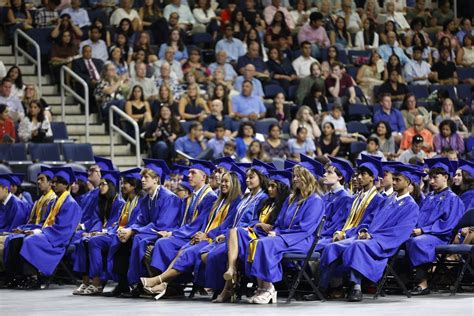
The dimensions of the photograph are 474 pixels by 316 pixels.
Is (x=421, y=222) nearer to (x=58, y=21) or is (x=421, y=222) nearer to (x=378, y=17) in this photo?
(x=58, y=21)

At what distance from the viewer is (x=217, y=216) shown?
13781 millimetres

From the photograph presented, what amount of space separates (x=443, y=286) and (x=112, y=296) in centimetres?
343

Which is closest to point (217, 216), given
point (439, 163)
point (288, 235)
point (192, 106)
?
point (288, 235)

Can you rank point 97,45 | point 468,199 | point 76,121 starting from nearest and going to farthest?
point 468,199, point 76,121, point 97,45

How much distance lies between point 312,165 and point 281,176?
945 mm

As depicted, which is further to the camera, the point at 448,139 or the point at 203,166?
the point at 448,139

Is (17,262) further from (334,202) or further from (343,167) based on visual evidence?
(343,167)

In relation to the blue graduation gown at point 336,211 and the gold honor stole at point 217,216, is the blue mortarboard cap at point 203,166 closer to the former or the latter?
the gold honor stole at point 217,216

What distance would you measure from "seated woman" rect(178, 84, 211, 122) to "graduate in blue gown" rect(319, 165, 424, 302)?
6.78 metres

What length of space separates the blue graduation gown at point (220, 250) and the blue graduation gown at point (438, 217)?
62.7 inches

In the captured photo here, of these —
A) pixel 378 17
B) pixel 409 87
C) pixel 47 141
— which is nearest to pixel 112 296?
pixel 47 141

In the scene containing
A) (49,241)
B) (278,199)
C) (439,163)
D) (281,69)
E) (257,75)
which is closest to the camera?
(278,199)

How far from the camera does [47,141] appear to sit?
61.5 ft

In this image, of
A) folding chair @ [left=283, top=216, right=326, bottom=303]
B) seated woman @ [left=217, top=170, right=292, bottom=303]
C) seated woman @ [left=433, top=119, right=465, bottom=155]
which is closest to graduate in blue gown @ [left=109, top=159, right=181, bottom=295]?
seated woman @ [left=217, top=170, right=292, bottom=303]
